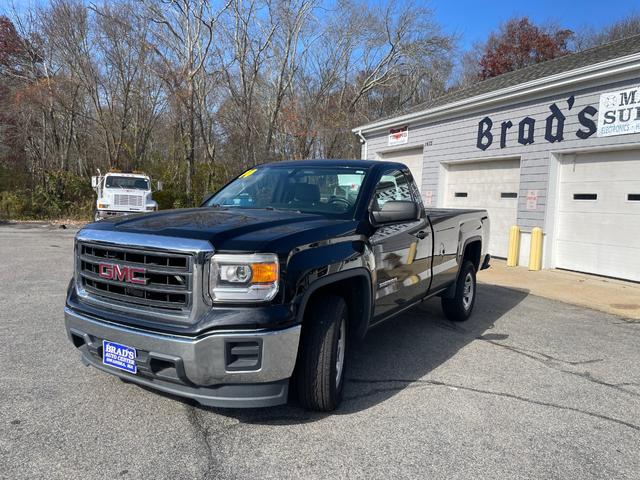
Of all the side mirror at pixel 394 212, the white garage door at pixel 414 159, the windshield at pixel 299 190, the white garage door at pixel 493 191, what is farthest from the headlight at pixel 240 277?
the white garage door at pixel 414 159

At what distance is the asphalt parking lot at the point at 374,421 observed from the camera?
9.10 ft

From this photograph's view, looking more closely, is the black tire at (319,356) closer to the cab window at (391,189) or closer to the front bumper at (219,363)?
the front bumper at (219,363)

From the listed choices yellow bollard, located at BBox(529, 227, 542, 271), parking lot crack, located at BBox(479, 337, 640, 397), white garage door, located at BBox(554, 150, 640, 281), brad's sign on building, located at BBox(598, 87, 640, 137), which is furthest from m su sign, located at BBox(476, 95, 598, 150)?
parking lot crack, located at BBox(479, 337, 640, 397)

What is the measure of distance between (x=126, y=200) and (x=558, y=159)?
562 inches

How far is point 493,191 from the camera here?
1201 cm

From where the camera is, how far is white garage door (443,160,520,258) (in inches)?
452

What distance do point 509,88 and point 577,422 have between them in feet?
29.9

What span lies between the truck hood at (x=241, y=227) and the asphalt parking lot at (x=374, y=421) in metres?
1.22

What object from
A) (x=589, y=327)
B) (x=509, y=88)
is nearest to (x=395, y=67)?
(x=509, y=88)

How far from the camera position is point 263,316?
9.15ft

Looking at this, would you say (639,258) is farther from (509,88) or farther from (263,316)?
(263,316)

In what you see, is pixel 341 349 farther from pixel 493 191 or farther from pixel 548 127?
pixel 493 191

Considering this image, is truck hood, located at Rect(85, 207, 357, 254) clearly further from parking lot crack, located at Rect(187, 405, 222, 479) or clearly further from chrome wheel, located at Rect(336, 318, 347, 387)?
parking lot crack, located at Rect(187, 405, 222, 479)

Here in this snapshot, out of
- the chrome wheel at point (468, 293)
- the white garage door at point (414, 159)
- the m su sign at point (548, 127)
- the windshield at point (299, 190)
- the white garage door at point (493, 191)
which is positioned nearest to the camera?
the windshield at point (299, 190)
